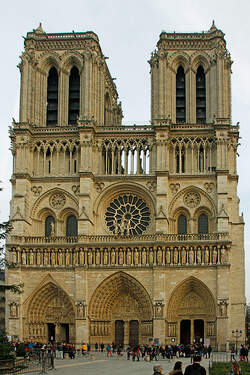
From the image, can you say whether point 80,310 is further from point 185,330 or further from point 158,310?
point 185,330

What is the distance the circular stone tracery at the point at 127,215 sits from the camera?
48.3 metres

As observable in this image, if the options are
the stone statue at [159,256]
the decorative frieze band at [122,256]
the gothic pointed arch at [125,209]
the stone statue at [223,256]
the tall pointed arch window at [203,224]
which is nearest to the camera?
the stone statue at [223,256]

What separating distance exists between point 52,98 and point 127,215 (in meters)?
10.3

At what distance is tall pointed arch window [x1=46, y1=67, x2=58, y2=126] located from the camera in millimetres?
51125

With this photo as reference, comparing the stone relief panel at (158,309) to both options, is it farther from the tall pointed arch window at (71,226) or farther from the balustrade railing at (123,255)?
the tall pointed arch window at (71,226)

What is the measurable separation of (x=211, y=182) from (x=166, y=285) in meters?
7.66

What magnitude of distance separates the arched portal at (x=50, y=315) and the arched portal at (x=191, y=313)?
6722mm

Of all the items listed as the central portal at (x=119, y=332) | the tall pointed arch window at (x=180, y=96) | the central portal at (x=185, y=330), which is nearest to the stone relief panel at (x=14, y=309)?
the central portal at (x=119, y=332)

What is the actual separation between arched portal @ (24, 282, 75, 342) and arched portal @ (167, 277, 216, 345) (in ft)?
22.1

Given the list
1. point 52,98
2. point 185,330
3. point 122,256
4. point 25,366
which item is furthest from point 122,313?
point 25,366

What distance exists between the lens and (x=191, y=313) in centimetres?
4634

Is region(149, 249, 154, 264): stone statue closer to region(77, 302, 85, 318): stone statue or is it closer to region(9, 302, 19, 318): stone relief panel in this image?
region(77, 302, 85, 318): stone statue

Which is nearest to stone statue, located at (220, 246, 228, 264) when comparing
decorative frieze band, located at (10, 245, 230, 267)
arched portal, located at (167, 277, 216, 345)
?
decorative frieze band, located at (10, 245, 230, 267)

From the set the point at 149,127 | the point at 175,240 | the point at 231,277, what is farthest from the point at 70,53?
the point at 231,277
